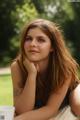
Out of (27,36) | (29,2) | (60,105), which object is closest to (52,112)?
(60,105)

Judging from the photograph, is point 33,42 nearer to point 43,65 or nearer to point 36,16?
point 43,65

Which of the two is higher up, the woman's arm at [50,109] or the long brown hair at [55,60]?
the long brown hair at [55,60]

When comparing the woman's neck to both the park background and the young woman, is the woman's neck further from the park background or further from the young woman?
the park background

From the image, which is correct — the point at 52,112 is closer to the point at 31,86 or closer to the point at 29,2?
the point at 31,86

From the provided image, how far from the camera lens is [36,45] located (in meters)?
3.31

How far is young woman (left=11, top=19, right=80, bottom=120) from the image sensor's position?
129 inches

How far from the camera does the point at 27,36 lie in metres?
3.38

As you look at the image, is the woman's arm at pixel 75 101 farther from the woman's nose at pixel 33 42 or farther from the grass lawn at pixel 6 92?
the grass lawn at pixel 6 92

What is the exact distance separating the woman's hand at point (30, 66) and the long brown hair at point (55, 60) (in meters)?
0.07

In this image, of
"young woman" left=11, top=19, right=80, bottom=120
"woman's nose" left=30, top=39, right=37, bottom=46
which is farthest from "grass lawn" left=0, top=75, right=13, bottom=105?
"woman's nose" left=30, top=39, right=37, bottom=46

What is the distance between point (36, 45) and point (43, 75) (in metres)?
0.32

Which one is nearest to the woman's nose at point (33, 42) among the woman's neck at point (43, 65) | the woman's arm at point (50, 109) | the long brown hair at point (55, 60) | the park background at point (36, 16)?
the long brown hair at point (55, 60)

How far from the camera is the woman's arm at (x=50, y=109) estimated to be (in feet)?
10.5

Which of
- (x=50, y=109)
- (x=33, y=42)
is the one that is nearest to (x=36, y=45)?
(x=33, y=42)
